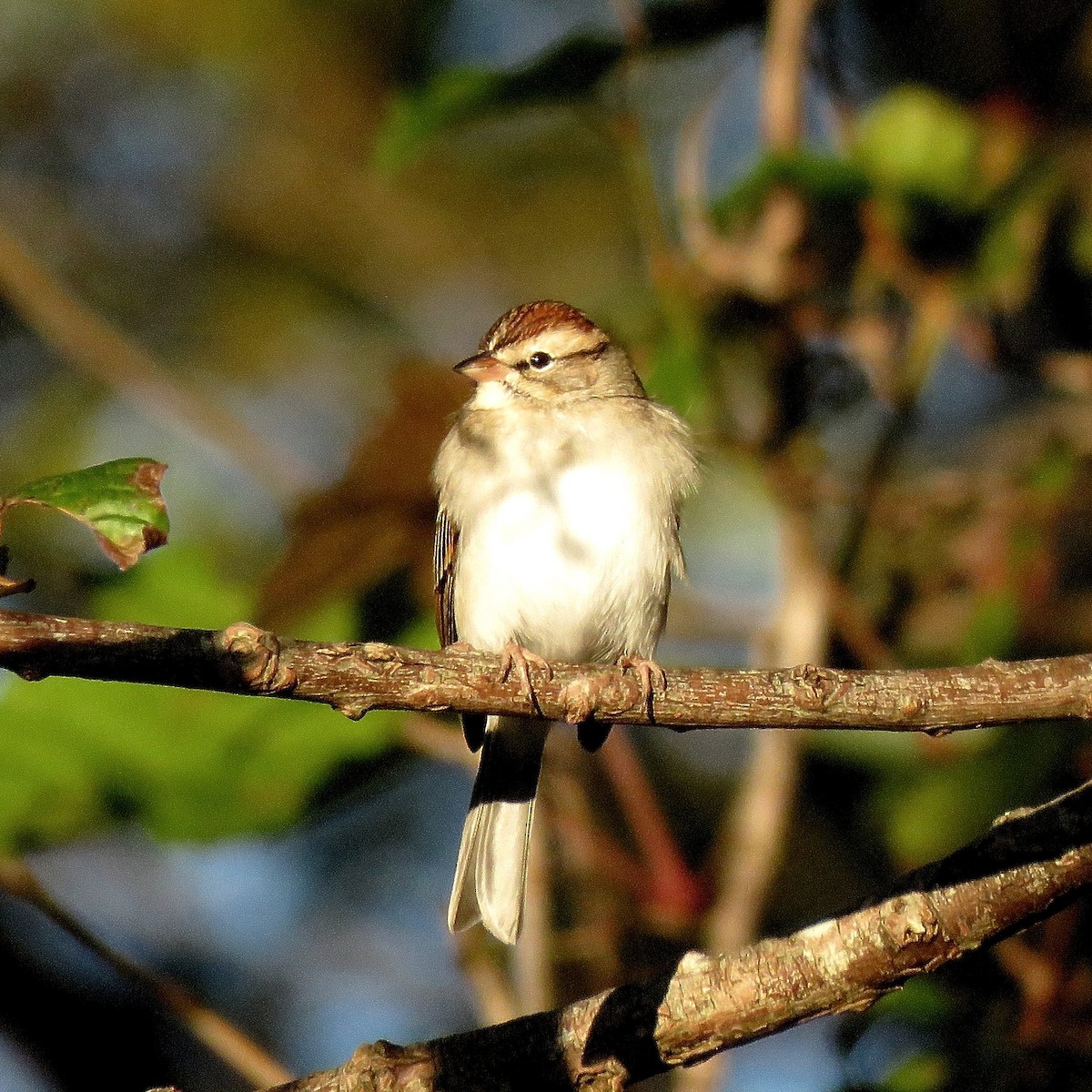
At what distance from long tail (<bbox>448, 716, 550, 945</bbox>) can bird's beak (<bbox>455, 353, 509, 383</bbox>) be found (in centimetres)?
74

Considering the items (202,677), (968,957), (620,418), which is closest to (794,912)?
(620,418)

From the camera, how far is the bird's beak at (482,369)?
3416mm

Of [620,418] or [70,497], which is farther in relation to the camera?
[620,418]

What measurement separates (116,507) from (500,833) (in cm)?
165

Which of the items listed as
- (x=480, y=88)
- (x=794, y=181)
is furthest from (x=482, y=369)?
(x=794, y=181)

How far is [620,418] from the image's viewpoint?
11.0 ft

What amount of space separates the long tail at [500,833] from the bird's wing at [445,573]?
0.75 feet

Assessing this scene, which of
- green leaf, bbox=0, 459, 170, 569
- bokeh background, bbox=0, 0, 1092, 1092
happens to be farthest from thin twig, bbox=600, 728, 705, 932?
green leaf, bbox=0, 459, 170, 569

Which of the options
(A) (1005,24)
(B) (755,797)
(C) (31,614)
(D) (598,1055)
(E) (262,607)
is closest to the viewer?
(C) (31,614)

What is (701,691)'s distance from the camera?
2.08 m

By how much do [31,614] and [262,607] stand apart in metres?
1.33

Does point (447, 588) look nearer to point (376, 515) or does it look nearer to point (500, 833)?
point (376, 515)

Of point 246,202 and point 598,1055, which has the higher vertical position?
point 246,202

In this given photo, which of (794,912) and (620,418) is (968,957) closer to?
(620,418)
